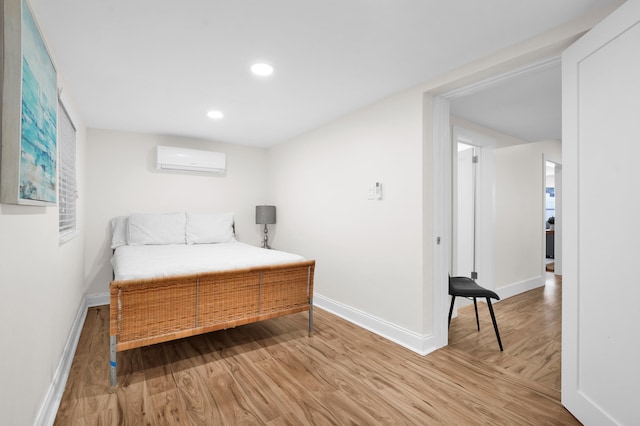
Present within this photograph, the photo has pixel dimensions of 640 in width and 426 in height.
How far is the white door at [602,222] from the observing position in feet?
4.41

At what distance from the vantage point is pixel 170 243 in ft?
12.3

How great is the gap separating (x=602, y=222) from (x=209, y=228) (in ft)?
12.6

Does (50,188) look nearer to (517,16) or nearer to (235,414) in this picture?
(235,414)

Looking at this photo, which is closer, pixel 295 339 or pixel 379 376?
pixel 379 376

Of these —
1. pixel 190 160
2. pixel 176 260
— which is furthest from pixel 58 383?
pixel 190 160

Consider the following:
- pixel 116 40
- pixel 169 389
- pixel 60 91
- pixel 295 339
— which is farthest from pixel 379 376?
pixel 60 91

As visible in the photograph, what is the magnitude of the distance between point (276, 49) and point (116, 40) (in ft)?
3.20

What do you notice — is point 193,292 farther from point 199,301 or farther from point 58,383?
point 58,383

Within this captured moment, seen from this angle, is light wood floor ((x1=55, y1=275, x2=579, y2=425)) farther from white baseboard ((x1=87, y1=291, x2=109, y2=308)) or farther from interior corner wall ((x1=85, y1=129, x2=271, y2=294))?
interior corner wall ((x1=85, y1=129, x2=271, y2=294))

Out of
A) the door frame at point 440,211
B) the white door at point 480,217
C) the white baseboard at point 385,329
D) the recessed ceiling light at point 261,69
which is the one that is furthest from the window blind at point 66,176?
the white door at point 480,217

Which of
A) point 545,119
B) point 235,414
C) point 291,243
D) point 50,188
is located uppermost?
point 545,119

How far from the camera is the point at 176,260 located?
2.62 metres

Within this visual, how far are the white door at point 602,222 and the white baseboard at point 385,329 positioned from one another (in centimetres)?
91

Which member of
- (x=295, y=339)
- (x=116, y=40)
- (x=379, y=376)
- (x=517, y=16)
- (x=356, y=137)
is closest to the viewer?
(x=517, y=16)
